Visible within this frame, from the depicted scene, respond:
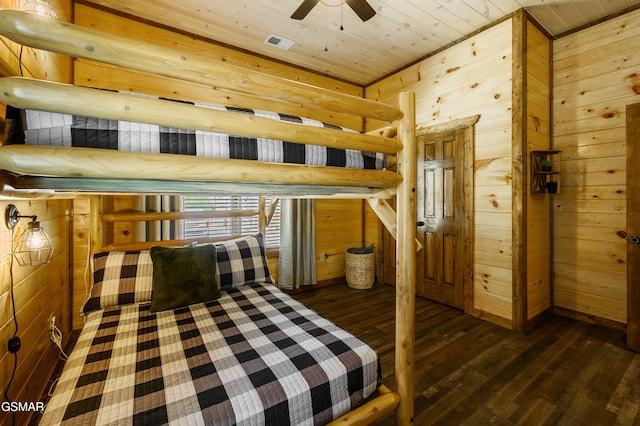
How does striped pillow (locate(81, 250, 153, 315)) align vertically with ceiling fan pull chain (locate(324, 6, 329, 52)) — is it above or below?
below

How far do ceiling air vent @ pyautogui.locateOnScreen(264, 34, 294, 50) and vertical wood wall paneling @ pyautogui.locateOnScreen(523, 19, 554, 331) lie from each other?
2.29 m

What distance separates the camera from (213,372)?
112 centimetres

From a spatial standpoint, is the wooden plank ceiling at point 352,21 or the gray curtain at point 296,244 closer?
the wooden plank ceiling at point 352,21

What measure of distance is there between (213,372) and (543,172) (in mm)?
2981

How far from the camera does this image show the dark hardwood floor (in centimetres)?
154

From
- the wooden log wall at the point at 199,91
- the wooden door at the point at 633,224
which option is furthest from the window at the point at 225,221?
the wooden door at the point at 633,224

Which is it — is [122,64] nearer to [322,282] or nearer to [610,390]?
[610,390]

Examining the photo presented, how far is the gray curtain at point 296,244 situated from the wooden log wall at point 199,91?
0.21 metres

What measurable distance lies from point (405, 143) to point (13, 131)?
4.66 feet

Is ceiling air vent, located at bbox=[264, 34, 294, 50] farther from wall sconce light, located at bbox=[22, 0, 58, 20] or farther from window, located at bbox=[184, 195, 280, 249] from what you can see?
wall sconce light, located at bbox=[22, 0, 58, 20]

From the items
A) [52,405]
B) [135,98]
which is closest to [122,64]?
[135,98]

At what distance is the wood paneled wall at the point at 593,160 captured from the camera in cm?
240

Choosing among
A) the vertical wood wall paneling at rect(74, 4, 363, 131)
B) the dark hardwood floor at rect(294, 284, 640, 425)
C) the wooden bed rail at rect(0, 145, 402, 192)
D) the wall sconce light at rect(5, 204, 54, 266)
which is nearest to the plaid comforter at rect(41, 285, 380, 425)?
the wall sconce light at rect(5, 204, 54, 266)

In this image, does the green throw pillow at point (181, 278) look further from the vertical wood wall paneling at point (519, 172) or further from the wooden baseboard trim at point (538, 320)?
the wooden baseboard trim at point (538, 320)
